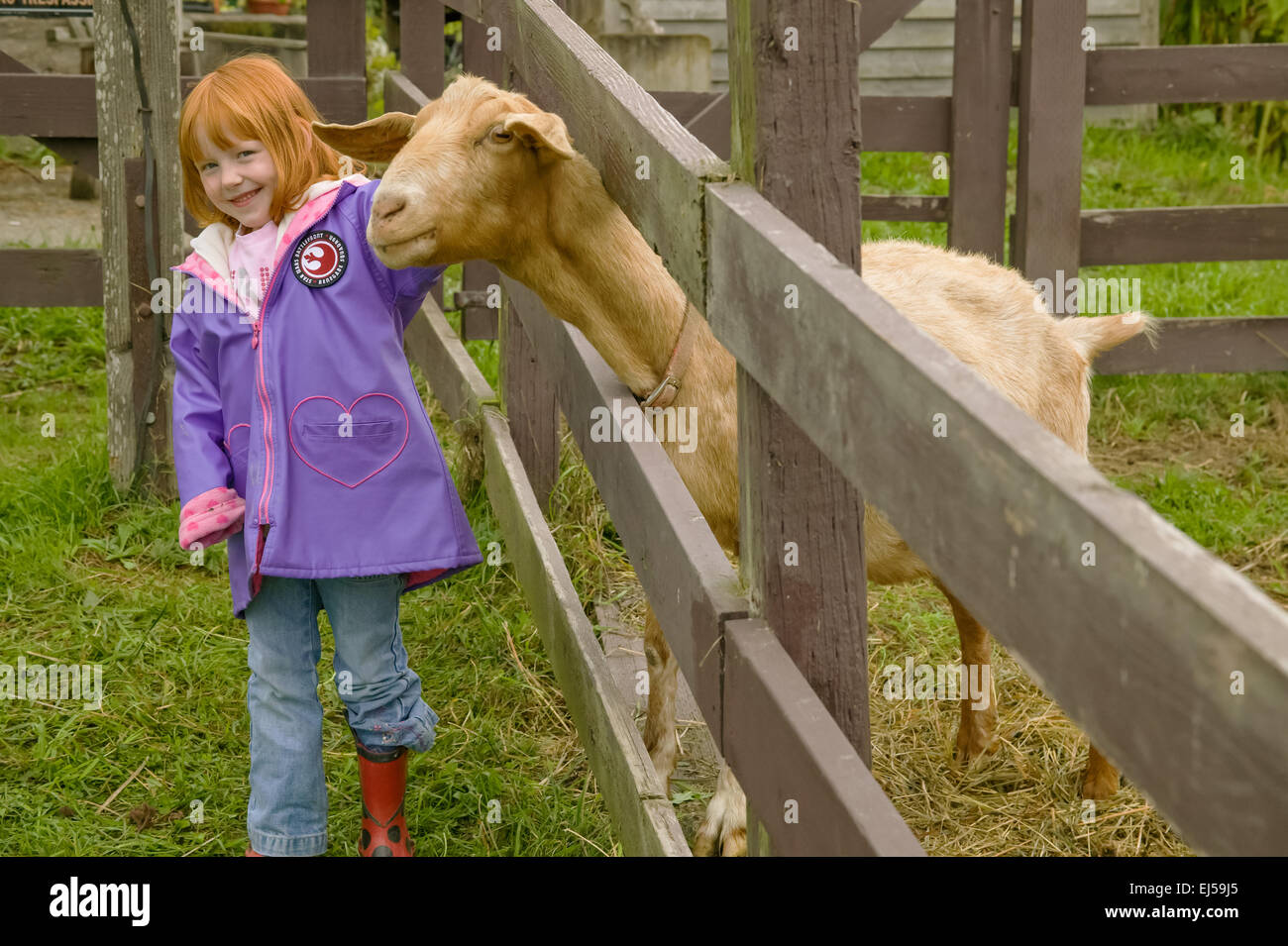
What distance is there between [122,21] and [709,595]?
3.82m

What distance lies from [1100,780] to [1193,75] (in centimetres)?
362

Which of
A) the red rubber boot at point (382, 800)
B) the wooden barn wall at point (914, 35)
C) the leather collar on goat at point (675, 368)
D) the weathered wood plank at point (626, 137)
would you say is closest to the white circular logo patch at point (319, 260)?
the weathered wood plank at point (626, 137)

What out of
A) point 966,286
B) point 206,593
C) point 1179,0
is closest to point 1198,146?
point 1179,0

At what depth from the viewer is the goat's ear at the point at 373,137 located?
282 centimetres

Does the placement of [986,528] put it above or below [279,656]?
above

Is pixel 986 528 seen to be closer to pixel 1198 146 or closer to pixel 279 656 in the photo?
pixel 279 656

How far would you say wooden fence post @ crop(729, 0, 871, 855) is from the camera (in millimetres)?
1653

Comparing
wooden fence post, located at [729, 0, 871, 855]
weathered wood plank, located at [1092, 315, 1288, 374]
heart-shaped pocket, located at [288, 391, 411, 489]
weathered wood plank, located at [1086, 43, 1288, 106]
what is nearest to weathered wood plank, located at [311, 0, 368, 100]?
weathered wood plank, located at [1086, 43, 1288, 106]

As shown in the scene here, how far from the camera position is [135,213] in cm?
484

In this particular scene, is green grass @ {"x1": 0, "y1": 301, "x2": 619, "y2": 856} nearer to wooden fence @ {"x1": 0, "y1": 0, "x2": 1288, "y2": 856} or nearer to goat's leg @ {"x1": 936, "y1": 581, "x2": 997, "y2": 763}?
wooden fence @ {"x1": 0, "y1": 0, "x2": 1288, "y2": 856}

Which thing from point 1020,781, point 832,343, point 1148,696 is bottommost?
point 1020,781

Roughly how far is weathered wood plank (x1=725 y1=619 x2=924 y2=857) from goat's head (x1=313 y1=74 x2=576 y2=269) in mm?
1076

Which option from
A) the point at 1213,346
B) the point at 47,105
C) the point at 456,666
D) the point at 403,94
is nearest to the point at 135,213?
the point at 47,105
